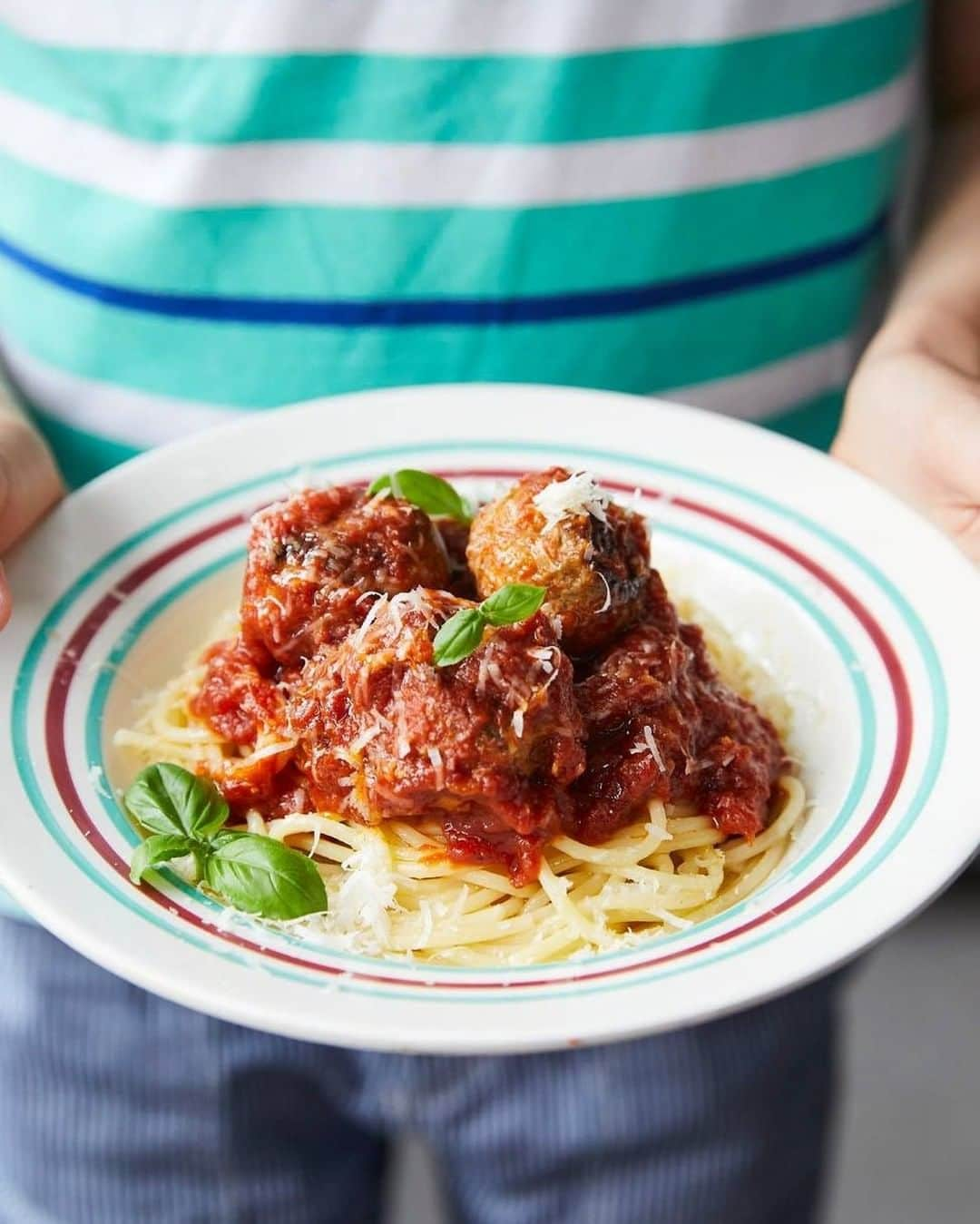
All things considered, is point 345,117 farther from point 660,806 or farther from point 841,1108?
point 841,1108

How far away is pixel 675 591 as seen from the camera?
3.23m

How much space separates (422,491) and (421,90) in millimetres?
970

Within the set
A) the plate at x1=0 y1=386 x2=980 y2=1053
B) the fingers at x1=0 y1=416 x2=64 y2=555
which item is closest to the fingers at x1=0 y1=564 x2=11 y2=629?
the plate at x1=0 y1=386 x2=980 y2=1053

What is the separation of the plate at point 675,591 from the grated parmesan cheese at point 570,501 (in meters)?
0.25

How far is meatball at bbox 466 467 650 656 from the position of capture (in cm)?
255

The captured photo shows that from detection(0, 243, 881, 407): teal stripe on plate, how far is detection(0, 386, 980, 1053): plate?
0.17 metres

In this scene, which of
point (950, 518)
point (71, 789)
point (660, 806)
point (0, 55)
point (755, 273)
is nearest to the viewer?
point (71, 789)

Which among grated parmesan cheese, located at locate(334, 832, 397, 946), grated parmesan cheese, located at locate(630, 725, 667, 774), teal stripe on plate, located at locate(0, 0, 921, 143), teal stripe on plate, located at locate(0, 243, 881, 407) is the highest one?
teal stripe on plate, located at locate(0, 0, 921, 143)

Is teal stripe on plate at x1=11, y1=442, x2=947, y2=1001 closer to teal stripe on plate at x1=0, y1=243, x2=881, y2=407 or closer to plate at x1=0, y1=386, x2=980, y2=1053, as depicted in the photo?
plate at x1=0, y1=386, x2=980, y2=1053

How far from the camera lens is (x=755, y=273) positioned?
3.53 meters

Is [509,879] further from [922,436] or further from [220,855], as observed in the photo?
[922,436]

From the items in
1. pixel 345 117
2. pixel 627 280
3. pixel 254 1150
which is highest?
pixel 345 117

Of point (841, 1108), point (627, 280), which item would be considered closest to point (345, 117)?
point (627, 280)

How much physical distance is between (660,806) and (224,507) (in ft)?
4.02
